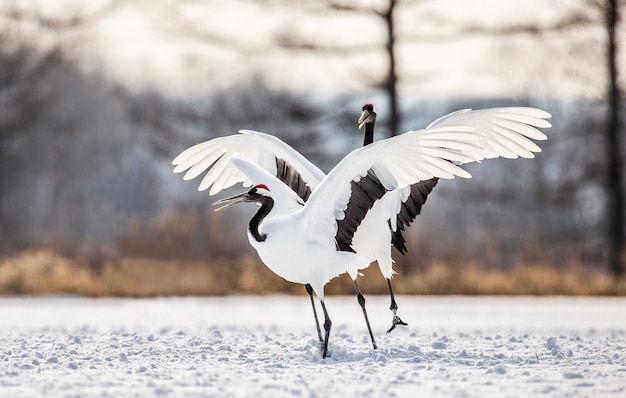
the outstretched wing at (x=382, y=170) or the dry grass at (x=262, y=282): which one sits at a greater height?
the outstretched wing at (x=382, y=170)

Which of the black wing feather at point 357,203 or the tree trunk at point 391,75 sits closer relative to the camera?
the black wing feather at point 357,203

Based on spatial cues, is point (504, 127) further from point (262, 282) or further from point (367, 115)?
point (262, 282)

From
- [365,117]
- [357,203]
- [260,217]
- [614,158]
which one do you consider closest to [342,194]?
[357,203]

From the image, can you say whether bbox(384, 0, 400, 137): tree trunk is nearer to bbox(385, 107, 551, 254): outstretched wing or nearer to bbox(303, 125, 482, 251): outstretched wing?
bbox(385, 107, 551, 254): outstretched wing

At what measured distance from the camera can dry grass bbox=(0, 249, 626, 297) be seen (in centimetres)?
1917

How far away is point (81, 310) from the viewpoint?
1602 centimetres

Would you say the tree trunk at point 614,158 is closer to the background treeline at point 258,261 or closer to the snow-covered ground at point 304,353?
the background treeline at point 258,261

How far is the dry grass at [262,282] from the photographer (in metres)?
19.2

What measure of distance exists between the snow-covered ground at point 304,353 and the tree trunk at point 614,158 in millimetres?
5590

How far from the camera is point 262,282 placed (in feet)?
64.1

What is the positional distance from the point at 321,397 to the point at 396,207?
14.5 ft

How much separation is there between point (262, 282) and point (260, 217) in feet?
35.5

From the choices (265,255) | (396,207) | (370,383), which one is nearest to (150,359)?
(265,255)

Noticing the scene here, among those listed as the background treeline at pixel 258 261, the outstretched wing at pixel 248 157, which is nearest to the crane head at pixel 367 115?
the outstretched wing at pixel 248 157
